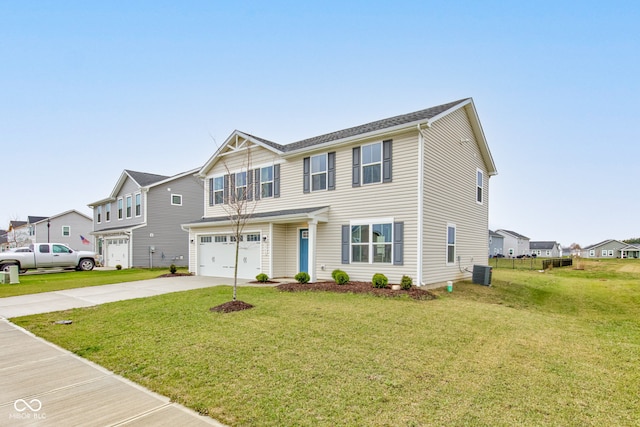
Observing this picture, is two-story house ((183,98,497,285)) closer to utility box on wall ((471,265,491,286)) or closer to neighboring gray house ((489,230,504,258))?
utility box on wall ((471,265,491,286))

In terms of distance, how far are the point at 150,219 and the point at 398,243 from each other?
1999 centimetres

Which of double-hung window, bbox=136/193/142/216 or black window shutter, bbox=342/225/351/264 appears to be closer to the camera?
black window shutter, bbox=342/225/351/264

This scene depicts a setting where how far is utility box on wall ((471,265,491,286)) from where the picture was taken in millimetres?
13742

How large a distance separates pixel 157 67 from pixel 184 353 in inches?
633

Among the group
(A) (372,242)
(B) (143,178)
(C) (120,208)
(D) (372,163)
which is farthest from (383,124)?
(C) (120,208)

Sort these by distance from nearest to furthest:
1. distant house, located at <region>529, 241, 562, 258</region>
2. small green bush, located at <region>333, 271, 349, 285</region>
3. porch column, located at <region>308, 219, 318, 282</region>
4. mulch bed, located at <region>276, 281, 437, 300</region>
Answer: mulch bed, located at <region>276, 281, 437, 300</region>
small green bush, located at <region>333, 271, 349, 285</region>
porch column, located at <region>308, 219, 318, 282</region>
distant house, located at <region>529, 241, 562, 258</region>

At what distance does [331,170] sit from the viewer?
13.4 m

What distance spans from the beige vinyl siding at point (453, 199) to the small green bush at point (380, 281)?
4.98 ft

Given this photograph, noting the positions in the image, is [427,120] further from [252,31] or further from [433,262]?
[252,31]

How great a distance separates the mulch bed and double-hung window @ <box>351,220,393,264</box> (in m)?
1.04

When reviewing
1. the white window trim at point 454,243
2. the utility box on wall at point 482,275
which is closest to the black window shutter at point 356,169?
the white window trim at point 454,243

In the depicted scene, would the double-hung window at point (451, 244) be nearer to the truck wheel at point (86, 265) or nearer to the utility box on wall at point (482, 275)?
the utility box on wall at point (482, 275)

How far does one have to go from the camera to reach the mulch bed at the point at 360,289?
9820 millimetres

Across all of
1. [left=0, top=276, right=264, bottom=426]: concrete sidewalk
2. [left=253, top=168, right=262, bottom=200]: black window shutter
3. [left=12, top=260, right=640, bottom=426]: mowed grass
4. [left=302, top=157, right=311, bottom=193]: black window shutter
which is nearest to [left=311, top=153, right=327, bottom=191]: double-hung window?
[left=302, top=157, right=311, bottom=193]: black window shutter
